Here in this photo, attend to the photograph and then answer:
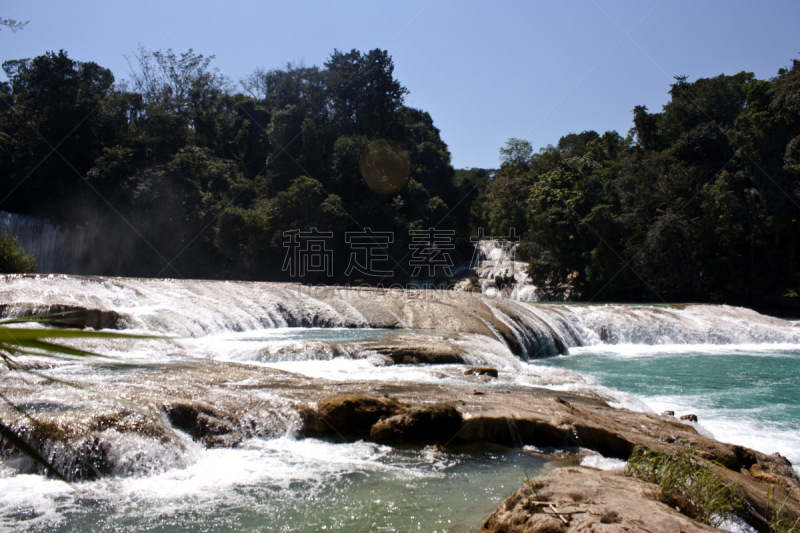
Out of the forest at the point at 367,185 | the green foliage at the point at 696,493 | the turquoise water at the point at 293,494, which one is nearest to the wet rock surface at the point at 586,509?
the green foliage at the point at 696,493

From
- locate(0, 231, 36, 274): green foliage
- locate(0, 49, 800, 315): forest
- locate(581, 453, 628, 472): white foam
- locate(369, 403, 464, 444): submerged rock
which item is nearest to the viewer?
locate(581, 453, 628, 472): white foam

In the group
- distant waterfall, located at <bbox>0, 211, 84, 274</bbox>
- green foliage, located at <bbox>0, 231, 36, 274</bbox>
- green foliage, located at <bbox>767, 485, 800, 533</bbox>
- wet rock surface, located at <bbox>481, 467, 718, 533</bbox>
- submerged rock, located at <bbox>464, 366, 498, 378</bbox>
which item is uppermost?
distant waterfall, located at <bbox>0, 211, 84, 274</bbox>

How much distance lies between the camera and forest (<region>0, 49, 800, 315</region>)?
80.7ft

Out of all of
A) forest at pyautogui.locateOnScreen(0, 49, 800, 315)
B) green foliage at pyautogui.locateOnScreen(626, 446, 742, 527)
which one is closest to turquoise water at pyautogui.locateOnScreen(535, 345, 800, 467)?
green foliage at pyautogui.locateOnScreen(626, 446, 742, 527)

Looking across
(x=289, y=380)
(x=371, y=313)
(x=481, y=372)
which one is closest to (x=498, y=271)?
(x=371, y=313)

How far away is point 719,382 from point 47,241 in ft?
101

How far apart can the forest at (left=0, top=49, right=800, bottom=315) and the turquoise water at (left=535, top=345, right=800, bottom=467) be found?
34.3 feet

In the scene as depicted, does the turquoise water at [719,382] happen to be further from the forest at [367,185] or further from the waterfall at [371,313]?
the forest at [367,185]

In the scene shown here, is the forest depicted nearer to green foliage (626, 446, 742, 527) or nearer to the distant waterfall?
the distant waterfall

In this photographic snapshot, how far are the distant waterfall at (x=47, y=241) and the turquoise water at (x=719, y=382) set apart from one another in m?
26.2

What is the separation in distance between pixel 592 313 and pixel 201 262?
909 inches

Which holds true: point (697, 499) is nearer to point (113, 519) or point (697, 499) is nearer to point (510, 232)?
point (113, 519)

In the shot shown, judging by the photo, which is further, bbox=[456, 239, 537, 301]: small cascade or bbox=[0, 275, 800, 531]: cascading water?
bbox=[456, 239, 537, 301]: small cascade

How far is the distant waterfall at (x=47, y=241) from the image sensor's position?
26.5 m
